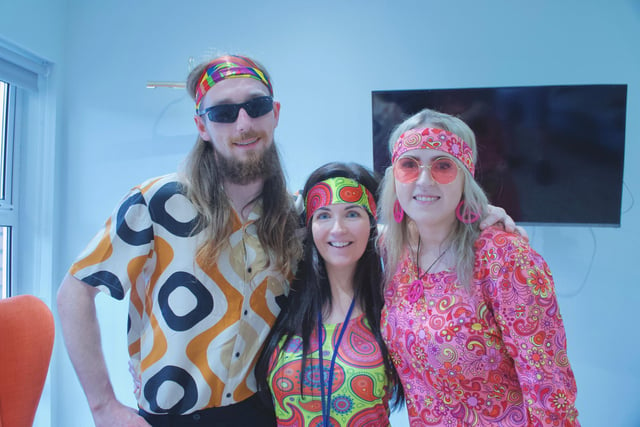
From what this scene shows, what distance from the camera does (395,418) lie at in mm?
2770

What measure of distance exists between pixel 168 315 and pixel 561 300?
2376 millimetres

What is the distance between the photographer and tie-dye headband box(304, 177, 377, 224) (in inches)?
63.2

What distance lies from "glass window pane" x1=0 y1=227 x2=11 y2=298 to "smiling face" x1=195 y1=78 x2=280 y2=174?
2.08 metres

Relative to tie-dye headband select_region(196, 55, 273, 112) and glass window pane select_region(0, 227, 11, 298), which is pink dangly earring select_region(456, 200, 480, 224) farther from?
glass window pane select_region(0, 227, 11, 298)

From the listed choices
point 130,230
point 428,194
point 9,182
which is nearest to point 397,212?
point 428,194

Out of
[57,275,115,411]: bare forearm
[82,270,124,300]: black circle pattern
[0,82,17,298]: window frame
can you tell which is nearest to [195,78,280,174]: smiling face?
[82,270,124,300]: black circle pattern

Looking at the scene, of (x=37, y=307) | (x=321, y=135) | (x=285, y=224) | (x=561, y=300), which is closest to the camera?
(x=37, y=307)

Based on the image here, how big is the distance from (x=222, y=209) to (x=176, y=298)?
351 millimetres

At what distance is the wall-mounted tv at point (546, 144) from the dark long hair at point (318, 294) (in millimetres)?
951

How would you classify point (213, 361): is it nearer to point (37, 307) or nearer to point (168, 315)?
point (168, 315)

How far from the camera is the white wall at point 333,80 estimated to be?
8.64 feet


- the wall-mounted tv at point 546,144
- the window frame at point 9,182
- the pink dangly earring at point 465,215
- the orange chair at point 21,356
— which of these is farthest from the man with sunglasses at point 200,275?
the window frame at point 9,182

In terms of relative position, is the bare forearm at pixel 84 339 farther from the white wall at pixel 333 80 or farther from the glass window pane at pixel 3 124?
the glass window pane at pixel 3 124

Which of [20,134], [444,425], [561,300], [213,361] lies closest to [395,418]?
[561,300]
